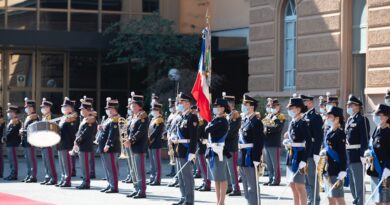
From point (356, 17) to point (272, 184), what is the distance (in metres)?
6.41

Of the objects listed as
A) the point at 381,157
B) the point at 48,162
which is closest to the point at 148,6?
the point at 48,162

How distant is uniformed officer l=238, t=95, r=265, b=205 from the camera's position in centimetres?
1605

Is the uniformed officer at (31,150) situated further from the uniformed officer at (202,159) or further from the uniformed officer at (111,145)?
the uniformed officer at (202,159)

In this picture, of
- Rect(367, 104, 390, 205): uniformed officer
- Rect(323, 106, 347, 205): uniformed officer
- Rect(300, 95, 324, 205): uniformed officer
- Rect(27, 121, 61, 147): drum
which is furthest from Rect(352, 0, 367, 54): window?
Rect(27, 121, 61, 147): drum

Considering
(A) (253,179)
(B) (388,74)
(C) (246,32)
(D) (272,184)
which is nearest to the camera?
(A) (253,179)

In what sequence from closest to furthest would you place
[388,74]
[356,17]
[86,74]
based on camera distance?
[388,74]
[356,17]
[86,74]

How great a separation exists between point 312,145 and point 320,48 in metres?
11.5

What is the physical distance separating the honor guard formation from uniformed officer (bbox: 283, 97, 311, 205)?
0.02m

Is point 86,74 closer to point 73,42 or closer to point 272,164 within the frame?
point 73,42

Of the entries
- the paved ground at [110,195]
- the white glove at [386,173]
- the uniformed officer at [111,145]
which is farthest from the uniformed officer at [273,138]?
the white glove at [386,173]

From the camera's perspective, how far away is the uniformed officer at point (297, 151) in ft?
50.8

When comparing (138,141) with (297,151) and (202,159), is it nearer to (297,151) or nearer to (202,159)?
(202,159)

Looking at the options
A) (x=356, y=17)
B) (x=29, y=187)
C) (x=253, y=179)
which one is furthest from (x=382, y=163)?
(x=356, y=17)

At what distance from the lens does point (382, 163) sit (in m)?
13.6
